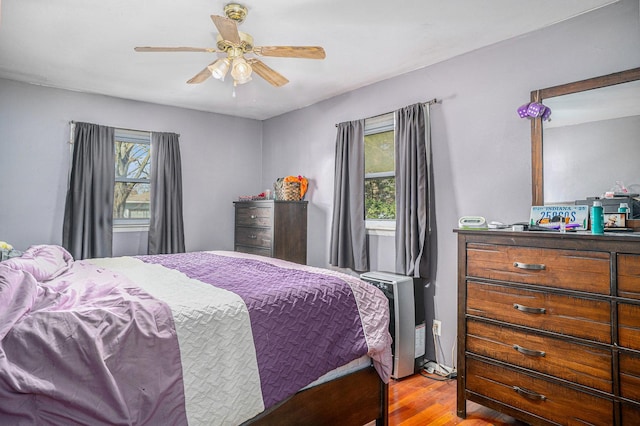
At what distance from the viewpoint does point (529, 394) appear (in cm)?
196

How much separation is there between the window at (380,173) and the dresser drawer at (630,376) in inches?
76.1

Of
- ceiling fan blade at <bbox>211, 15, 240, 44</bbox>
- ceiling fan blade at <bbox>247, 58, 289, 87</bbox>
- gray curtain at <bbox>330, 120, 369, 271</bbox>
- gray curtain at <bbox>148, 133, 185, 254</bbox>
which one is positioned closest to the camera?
ceiling fan blade at <bbox>211, 15, 240, 44</bbox>

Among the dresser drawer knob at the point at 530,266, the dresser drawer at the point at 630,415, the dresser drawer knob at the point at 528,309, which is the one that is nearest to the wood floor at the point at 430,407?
the dresser drawer at the point at 630,415

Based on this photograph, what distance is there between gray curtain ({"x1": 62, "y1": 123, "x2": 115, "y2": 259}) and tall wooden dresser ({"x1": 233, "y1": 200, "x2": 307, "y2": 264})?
1478 millimetres

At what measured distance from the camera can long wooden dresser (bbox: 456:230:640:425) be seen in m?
1.68

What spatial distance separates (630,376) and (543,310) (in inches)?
16.4

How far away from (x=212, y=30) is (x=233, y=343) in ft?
6.74

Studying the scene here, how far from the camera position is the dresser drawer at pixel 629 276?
1.63m

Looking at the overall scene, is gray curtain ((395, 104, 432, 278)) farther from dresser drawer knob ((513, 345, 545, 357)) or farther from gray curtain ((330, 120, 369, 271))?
dresser drawer knob ((513, 345, 545, 357))

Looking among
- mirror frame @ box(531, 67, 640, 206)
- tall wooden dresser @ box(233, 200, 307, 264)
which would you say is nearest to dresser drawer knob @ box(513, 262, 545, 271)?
mirror frame @ box(531, 67, 640, 206)

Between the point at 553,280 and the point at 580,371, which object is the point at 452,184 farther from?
the point at 580,371

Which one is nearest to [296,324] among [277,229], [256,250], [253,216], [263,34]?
[263,34]

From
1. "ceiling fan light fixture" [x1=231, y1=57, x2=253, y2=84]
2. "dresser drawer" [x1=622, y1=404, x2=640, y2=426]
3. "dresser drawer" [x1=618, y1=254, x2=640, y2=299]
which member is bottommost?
"dresser drawer" [x1=622, y1=404, x2=640, y2=426]

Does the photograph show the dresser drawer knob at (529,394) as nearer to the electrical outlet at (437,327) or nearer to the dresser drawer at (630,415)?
the dresser drawer at (630,415)
